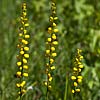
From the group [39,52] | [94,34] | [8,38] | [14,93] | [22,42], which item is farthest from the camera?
[8,38]

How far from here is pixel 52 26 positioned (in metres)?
3.15

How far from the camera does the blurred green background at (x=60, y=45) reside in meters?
4.38

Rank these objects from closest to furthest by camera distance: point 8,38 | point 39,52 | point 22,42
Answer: point 22,42 → point 39,52 → point 8,38

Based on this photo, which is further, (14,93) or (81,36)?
(81,36)

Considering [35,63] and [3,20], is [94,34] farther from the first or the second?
[3,20]

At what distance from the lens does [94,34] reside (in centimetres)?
482

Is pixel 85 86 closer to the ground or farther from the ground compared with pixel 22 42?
closer to the ground

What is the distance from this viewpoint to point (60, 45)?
518cm

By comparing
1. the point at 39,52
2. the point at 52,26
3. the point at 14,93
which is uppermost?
the point at 52,26

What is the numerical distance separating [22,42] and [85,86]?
148 centimetres

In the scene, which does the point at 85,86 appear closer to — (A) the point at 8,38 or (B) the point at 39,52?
(B) the point at 39,52

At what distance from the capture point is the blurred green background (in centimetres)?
438

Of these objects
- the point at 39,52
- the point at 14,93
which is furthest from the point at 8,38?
the point at 14,93

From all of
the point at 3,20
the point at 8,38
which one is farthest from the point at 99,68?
the point at 3,20
